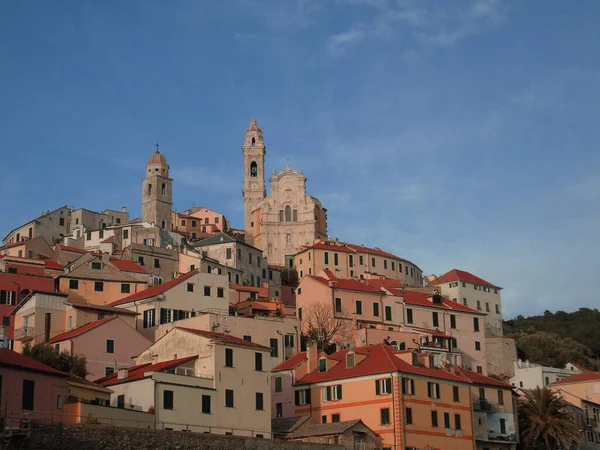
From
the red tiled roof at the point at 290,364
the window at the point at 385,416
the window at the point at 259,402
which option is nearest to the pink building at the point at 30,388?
the window at the point at 259,402

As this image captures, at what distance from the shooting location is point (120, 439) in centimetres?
4228

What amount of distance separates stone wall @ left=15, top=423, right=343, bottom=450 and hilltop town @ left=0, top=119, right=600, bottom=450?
148 inches

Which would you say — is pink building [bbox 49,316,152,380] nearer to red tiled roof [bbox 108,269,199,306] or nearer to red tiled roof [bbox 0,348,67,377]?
red tiled roof [bbox 108,269,199,306]

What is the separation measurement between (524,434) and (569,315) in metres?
87.9

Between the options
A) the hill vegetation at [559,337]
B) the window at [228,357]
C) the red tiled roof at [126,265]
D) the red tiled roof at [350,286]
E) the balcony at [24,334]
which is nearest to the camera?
the window at [228,357]

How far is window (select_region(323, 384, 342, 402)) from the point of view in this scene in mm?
63500

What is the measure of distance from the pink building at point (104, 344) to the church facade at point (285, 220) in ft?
223

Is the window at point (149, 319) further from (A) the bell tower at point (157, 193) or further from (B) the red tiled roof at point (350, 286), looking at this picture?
(A) the bell tower at point (157, 193)

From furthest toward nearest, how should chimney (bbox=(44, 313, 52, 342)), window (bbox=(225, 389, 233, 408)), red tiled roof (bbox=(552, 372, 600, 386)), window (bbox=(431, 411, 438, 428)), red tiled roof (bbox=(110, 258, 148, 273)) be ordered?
red tiled roof (bbox=(552, 372, 600, 386)), red tiled roof (bbox=(110, 258, 148, 273)), chimney (bbox=(44, 313, 52, 342)), window (bbox=(431, 411, 438, 428)), window (bbox=(225, 389, 233, 408))

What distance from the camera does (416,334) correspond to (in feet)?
276

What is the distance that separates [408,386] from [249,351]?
1110 centimetres

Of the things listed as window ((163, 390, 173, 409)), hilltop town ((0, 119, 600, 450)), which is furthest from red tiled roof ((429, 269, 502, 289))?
window ((163, 390, 173, 409))

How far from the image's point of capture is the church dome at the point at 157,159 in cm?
14838

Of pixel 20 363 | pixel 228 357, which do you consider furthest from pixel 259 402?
pixel 20 363
